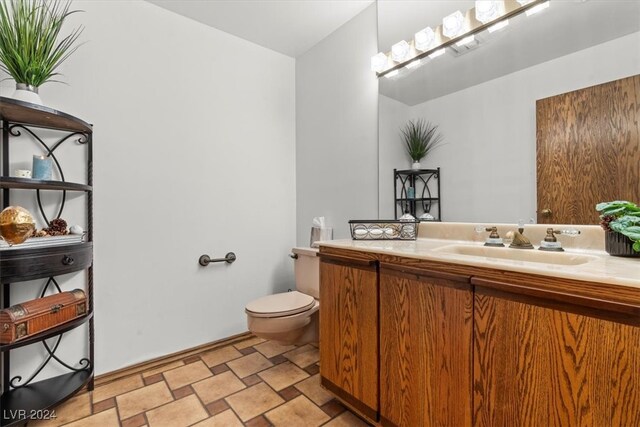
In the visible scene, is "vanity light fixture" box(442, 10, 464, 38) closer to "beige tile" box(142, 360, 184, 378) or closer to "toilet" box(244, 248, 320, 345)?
"toilet" box(244, 248, 320, 345)

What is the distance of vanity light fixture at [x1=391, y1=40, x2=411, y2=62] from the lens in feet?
5.89


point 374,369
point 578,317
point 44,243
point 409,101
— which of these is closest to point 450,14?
point 409,101

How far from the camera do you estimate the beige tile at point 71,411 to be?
137 centimetres

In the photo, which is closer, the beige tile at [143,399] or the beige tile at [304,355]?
the beige tile at [143,399]

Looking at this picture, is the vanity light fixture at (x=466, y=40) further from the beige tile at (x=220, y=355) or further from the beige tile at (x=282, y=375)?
the beige tile at (x=220, y=355)

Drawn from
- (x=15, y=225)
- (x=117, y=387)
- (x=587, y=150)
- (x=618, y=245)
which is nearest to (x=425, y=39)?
(x=587, y=150)

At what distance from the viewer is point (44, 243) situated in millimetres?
1348

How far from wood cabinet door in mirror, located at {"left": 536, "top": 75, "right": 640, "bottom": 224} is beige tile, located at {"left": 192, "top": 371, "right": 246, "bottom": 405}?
186cm

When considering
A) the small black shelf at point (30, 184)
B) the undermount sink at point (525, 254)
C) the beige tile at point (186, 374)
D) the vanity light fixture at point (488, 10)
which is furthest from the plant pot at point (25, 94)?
the vanity light fixture at point (488, 10)

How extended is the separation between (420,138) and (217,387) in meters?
1.93

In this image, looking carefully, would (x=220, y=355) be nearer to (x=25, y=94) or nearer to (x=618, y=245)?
(x=25, y=94)

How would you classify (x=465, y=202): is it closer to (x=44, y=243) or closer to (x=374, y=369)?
(x=374, y=369)

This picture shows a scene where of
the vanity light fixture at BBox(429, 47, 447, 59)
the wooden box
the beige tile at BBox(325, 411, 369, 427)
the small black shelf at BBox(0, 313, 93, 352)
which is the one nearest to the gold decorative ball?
the wooden box

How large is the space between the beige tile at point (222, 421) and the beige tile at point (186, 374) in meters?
0.39
